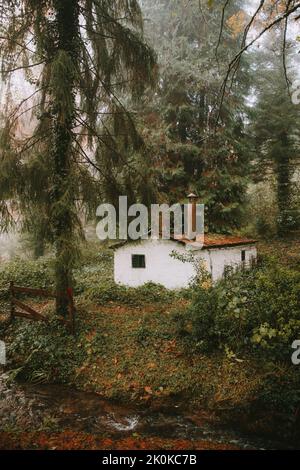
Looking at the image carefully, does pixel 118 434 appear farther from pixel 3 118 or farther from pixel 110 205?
pixel 3 118

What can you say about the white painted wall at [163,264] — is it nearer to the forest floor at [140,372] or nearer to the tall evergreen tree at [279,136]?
the forest floor at [140,372]

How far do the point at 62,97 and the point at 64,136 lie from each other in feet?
5.20

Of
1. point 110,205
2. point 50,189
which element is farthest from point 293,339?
point 50,189

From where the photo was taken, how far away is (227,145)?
18016 millimetres

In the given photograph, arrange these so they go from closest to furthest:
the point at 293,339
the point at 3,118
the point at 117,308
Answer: the point at 293,339 → the point at 3,118 → the point at 117,308

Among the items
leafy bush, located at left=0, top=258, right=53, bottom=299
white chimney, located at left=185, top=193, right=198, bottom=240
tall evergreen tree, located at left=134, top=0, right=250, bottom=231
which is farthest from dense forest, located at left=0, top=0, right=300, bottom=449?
tall evergreen tree, located at left=134, top=0, right=250, bottom=231

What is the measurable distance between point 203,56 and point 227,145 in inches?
214

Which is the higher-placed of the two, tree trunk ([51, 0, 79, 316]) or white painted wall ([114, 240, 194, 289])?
tree trunk ([51, 0, 79, 316])

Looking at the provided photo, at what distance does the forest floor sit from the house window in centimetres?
472

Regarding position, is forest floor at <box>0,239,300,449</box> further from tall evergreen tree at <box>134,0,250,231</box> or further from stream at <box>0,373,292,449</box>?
tall evergreen tree at <box>134,0,250,231</box>

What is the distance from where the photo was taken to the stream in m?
5.91

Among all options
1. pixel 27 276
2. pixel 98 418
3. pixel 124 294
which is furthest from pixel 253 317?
pixel 27 276

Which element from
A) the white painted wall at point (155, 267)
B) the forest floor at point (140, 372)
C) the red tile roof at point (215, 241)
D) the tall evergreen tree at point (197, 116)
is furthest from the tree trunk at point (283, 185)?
the forest floor at point (140, 372)
